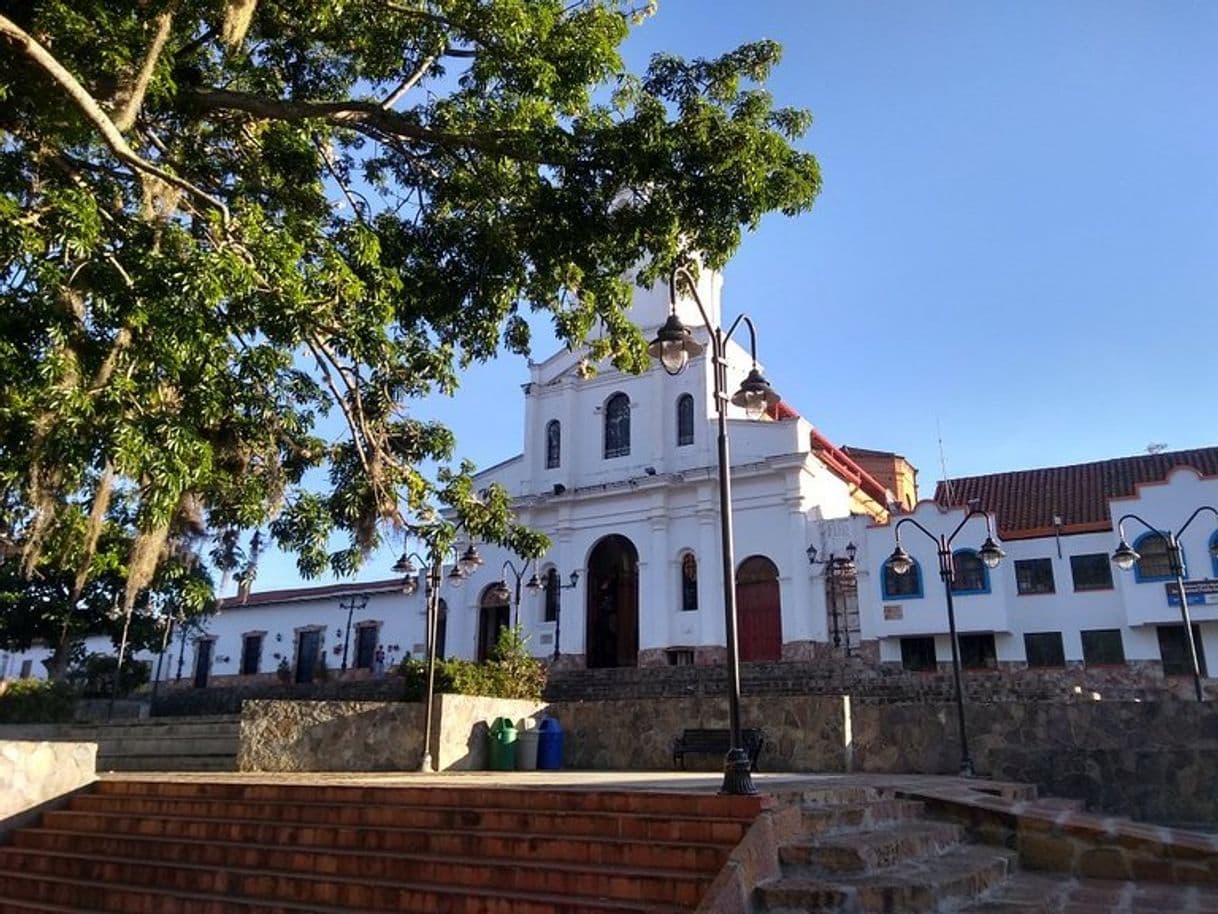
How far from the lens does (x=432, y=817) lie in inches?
282

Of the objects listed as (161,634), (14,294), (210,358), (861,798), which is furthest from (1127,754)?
(161,634)

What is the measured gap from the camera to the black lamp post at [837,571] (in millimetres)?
25348

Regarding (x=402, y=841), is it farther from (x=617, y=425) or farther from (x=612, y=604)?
(x=617, y=425)

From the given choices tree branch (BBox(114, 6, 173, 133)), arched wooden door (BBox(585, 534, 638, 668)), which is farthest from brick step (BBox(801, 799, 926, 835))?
arched wooden door (BBox(585, 534, 638, 668))

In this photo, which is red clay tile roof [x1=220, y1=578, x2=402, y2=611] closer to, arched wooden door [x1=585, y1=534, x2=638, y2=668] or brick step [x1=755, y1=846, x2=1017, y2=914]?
arched wooden door [x1=585, y1=534, x2=638, y2=668]

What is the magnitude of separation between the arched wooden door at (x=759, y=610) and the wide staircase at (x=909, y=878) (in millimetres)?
18621

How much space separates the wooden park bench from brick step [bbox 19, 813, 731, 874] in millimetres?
6839

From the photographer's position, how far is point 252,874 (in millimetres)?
6871

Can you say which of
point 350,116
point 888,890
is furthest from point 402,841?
point 350,116

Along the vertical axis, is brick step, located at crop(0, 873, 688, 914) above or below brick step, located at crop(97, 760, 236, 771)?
below

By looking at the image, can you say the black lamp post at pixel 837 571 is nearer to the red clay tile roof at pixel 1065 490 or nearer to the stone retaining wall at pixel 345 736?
the red clay tile roof at pixel 1065 490

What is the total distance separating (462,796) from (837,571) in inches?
759

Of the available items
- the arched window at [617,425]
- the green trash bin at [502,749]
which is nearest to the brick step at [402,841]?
the green trash bin at [502,749]

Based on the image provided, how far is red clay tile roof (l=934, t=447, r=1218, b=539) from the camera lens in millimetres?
25969
